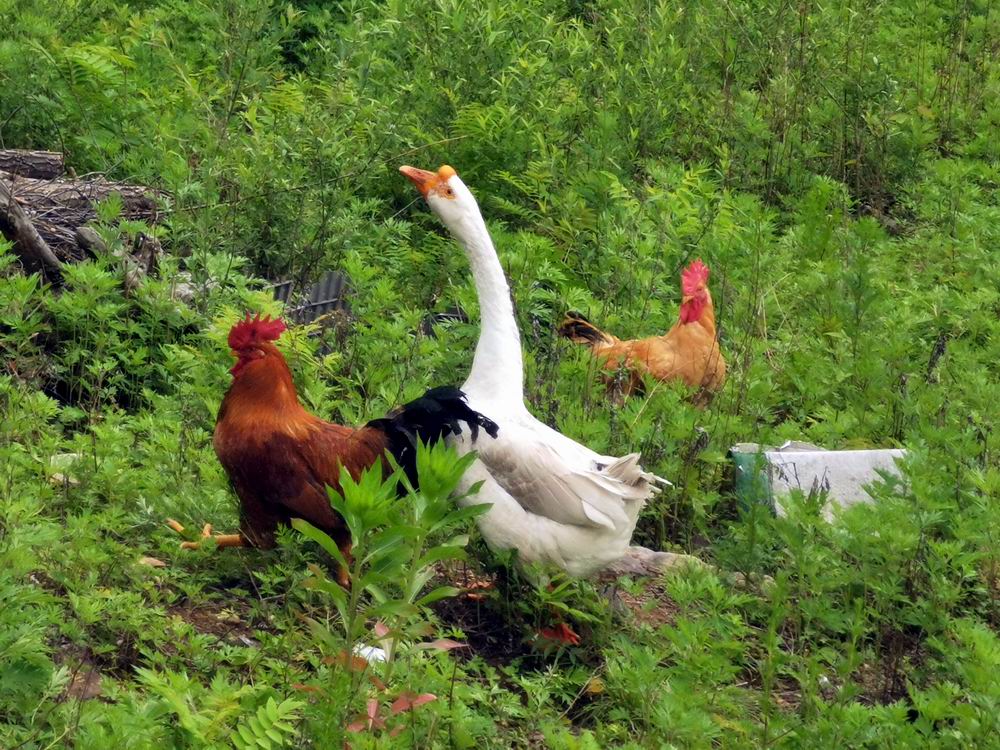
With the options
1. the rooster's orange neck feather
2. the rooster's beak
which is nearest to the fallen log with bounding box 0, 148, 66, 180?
the rooster's beak

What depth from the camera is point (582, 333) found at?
659 centimetres

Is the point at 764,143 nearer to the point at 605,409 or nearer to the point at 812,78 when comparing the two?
the point at 812,78

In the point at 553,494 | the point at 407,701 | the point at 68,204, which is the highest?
the point at 407,701

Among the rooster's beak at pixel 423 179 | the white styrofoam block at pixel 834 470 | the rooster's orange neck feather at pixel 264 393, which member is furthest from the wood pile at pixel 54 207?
the white styrofoam block at pixel 834 470

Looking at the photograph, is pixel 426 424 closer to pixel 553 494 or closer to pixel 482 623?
pixel 553 494

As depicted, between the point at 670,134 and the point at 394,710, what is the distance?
19.0 ft

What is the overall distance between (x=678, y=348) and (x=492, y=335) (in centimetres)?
164

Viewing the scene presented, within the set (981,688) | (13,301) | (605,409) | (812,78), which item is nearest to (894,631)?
(981,688)

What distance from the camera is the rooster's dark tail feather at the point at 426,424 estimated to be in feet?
16.0

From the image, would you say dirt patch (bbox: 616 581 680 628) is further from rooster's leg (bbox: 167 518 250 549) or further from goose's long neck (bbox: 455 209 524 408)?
rooster's leg (bbox: 167 518 250 549)

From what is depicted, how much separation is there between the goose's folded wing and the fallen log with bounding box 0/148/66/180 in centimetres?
351

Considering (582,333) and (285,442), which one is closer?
(285,442)

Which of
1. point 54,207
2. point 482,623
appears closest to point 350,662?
point 482,623

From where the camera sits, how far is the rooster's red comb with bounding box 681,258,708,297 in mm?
6770
